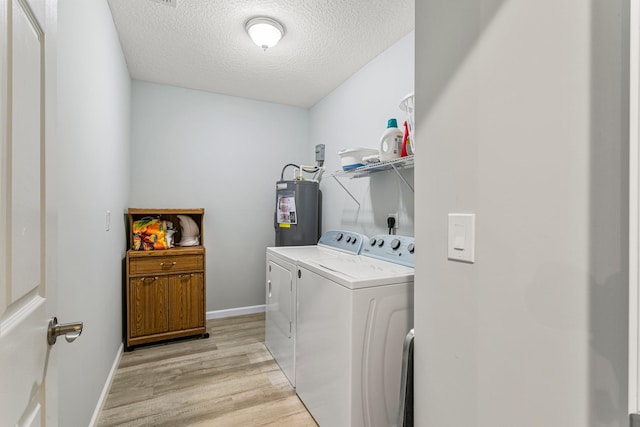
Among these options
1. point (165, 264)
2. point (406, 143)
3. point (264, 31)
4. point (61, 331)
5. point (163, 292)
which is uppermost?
point (264, 31)

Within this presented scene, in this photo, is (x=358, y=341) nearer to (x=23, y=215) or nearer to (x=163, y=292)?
(x=23, y=215)

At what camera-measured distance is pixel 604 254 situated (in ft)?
1.68

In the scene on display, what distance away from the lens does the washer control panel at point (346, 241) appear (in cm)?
216

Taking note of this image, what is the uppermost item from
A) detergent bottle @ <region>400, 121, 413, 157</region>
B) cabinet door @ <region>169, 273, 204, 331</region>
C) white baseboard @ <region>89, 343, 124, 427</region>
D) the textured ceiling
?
the textured ceiling

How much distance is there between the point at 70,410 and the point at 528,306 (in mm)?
1738

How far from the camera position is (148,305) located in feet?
8.34

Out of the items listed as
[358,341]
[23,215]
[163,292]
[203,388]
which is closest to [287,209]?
[163,292]

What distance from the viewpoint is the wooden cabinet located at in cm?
249

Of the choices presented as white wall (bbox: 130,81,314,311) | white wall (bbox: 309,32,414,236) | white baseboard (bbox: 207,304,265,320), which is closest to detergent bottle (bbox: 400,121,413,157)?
white wall (bbox: 309,32,414,236)

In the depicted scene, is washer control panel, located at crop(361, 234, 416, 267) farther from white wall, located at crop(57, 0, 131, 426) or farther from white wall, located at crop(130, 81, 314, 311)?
white wall, located at crop(130, 81, 314, 311)

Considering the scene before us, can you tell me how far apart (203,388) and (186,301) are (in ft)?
2.97

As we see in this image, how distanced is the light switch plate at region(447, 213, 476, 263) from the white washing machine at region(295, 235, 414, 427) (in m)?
0.66
